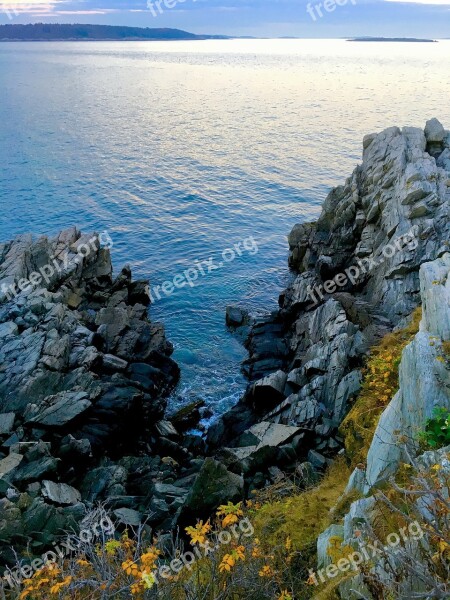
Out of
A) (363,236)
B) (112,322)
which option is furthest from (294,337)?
(112,322)

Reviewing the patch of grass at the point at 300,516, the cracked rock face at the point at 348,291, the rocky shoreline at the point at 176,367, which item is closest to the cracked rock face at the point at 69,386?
the rocky shoreline at the point at 176,367

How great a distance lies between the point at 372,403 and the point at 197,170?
181ft

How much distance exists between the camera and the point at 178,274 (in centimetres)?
4312

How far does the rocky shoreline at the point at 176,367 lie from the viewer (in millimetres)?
18297

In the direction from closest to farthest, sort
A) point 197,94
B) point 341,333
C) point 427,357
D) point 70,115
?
point 427,357
point 341,333
point 70,115
point 197,94

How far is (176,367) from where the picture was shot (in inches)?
1230

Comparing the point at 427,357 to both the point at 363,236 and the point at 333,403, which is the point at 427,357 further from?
the point at 363,236

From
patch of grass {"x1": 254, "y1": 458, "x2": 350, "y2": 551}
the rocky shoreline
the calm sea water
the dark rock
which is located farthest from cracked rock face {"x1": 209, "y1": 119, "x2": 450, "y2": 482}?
patch of grass {"x1": 254, "y1": 458, "x2": 350, "y2": 551}

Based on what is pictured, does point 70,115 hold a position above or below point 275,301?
above

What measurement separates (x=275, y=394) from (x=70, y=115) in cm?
8712

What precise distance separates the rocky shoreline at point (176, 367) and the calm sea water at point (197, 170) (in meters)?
3.44

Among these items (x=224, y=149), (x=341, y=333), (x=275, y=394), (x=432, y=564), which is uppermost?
(x=224, y=149)

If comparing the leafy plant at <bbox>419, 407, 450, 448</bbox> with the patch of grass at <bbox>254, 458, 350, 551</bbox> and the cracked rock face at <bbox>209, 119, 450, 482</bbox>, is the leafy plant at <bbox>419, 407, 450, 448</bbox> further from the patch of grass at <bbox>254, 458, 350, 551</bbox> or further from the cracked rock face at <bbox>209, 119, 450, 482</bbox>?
the cracked rock face at <bbox>209, 119, 450, 482</bbox>

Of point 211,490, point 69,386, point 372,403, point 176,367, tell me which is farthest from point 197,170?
point 211,490
